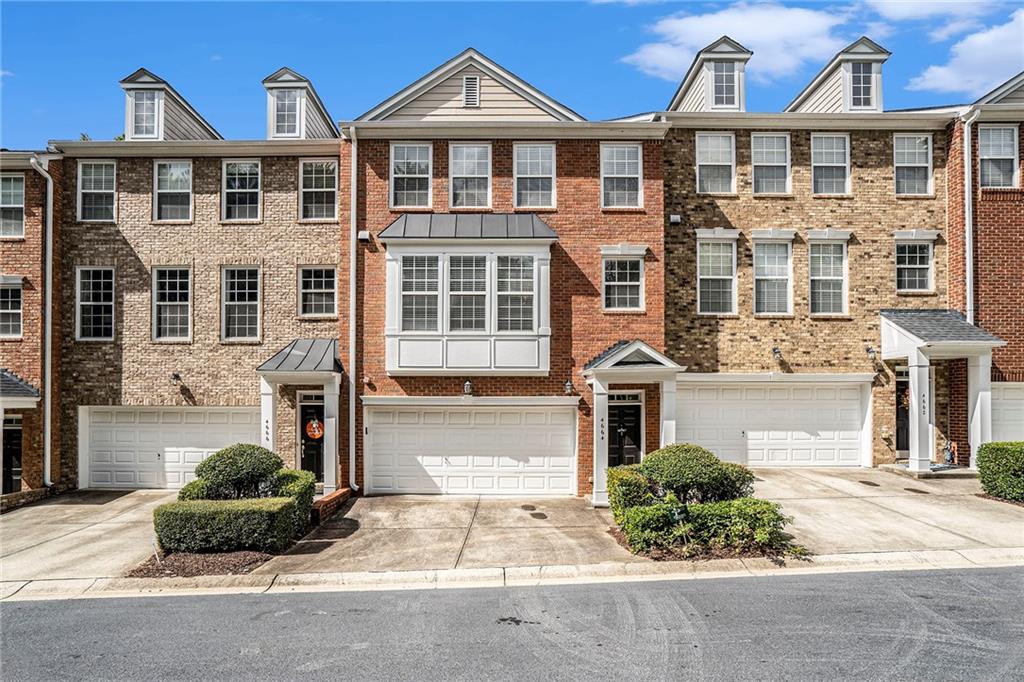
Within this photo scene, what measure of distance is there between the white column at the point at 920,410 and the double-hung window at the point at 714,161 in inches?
259

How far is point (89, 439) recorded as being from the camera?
16.3m

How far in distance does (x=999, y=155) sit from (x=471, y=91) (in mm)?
14718

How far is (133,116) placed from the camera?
17062 millimetres

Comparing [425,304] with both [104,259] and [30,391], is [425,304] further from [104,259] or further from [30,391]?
[30,391]

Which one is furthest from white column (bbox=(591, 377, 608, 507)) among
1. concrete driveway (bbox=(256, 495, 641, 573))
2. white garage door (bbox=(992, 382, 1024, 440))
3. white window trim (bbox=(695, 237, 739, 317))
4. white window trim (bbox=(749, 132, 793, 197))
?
white garage door (bbox=(992, 382, 1024, 440))

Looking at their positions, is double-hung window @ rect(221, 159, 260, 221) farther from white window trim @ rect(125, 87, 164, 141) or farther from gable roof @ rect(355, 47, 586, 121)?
gable roof @ rect(355, 47, 586, 121)

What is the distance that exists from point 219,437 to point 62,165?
884 cm

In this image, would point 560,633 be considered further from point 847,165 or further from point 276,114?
point 276,114

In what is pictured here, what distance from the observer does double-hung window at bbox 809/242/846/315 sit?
16344 millimetres

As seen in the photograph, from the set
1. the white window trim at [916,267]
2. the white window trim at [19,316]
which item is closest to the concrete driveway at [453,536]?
the white window trim at [19,316]

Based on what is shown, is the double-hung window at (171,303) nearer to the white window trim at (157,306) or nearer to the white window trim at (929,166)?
the white window trim at (157,306)

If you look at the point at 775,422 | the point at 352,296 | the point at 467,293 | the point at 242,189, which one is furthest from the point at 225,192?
the point at 775,422

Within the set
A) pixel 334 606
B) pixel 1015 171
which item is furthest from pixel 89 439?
pixel 1015 171

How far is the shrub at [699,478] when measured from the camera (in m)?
10.3
